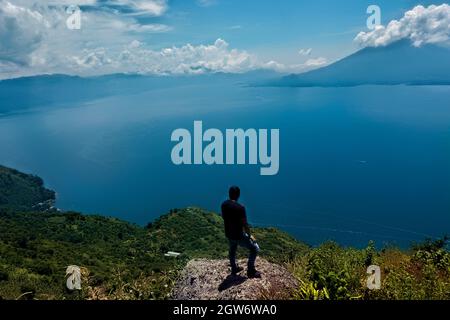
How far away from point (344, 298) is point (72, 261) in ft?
47.1

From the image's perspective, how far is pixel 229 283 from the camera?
19.4 feet

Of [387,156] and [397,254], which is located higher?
[397,254]

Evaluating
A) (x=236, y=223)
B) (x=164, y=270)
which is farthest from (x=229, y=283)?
(x=164, y=270)

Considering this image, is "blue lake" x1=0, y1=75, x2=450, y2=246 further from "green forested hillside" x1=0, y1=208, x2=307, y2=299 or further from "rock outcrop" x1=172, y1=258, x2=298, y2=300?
"rock outcrop" x1=172, y1=258, x2=298, y2=300

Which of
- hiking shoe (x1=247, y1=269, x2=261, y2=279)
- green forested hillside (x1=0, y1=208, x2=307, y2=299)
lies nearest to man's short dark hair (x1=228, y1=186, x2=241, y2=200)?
hiking shoe (x1=247, y1=269, x2=261, y2=279)

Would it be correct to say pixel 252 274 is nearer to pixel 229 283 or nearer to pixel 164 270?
pixel 229 283

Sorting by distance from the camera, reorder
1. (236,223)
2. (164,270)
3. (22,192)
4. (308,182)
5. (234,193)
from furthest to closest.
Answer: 1. (308,182)
2. (22,192)
3. (164,270)
4. (236,223)
5. (234,193)

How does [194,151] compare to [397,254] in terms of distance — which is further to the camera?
[194,151]

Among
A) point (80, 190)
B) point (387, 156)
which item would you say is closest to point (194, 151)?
point (80, 190)

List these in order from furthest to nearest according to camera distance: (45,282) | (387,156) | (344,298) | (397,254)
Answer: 1. (387,156)
2. (45,282)
3. (397,254)
4. (344,298)

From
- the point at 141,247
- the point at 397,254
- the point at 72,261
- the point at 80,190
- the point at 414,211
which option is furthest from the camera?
the point at 80,190

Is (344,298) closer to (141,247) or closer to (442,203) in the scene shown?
(141,247)

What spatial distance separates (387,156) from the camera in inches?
6088

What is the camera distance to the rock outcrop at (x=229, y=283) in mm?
5516
